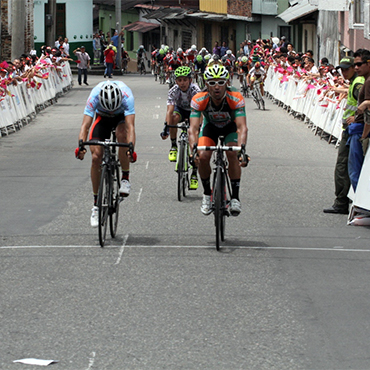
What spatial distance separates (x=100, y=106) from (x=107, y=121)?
342mm

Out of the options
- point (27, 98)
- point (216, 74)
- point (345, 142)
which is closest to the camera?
point (216, 74)

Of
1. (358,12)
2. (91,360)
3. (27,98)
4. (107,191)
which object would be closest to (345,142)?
(107,191)

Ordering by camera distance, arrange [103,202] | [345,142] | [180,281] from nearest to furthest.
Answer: [180,281] < [103,202] < [345,142]

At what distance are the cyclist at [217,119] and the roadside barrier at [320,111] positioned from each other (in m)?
2.04

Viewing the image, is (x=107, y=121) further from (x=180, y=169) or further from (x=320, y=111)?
(x=320, y=111)

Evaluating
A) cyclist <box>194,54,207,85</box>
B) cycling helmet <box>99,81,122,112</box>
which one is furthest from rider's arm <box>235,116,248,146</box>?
cyclist <box>194,54,207,85</box>

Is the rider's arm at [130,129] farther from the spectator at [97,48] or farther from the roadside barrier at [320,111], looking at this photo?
the spectator at [97,48]

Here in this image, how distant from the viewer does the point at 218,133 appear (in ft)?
34.0

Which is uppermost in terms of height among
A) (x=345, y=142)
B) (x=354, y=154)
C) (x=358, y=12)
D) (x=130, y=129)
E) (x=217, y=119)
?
(x=358, y=12)

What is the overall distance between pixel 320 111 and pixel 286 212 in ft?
37.8

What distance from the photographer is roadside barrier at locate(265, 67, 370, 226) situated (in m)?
11.4

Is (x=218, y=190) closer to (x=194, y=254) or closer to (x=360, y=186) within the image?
(x=194, y=254)

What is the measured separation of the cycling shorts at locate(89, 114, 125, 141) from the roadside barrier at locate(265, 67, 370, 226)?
3.20 meters

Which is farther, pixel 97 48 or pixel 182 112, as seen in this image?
pixel 97 48
